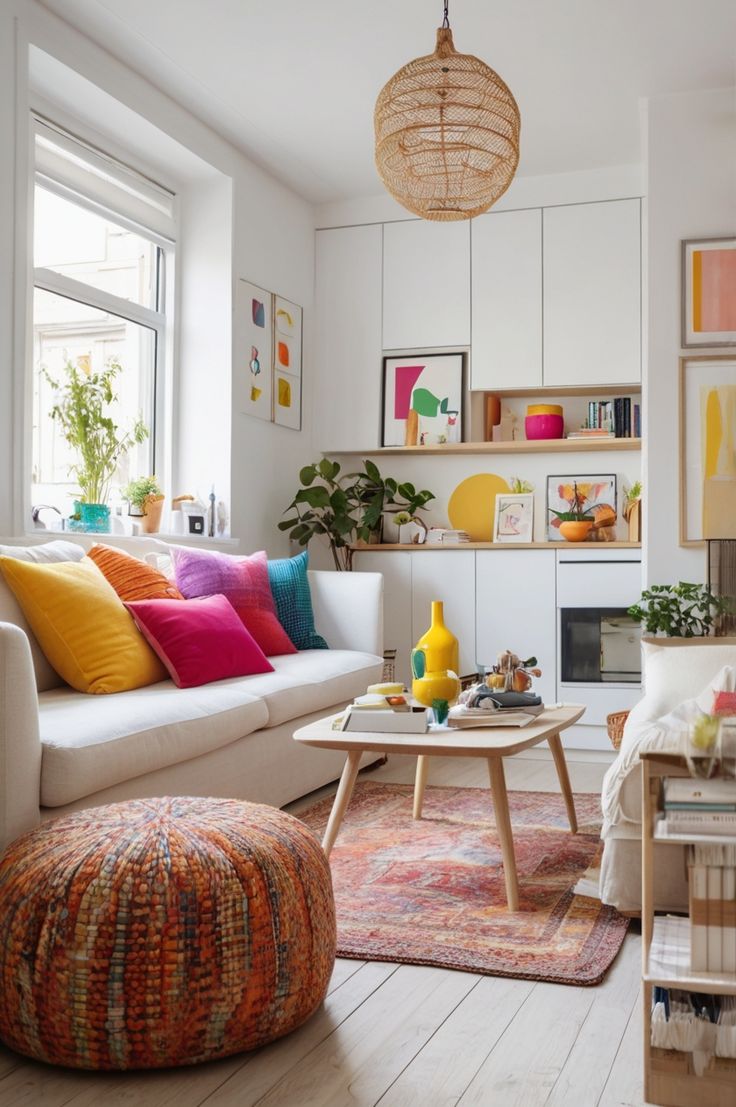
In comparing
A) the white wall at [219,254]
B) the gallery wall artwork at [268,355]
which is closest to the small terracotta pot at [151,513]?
the white wall at [219,254]

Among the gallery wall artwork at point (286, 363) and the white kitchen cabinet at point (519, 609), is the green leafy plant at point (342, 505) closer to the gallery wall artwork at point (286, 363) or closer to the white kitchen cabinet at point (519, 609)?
the gallery wall artwork at point (286, 363)

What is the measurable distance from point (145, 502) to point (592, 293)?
96.3 inches

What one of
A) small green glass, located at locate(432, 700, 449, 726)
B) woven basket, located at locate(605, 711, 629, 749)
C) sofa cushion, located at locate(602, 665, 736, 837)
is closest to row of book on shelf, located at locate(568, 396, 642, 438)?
woven basket, located at locate(605, 711, 629, 749)

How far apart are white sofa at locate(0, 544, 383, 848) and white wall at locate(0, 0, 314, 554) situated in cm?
90

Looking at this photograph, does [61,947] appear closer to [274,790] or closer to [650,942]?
[650,942]

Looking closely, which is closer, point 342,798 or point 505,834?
point 505,834

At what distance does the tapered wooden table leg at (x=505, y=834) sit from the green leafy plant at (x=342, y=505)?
2.85m

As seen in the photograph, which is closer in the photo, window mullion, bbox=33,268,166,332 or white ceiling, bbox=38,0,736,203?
white ceiling, bbox=38,0,736,203

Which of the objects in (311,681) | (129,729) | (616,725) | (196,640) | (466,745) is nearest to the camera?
(466,745)

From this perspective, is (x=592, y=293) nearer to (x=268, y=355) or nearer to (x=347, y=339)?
(x=347, y=339)

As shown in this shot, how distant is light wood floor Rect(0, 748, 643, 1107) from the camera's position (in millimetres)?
1734

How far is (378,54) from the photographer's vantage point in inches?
167

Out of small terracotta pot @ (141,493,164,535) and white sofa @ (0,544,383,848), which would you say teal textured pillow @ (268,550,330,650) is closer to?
white sofa @ (0,544,383,848)

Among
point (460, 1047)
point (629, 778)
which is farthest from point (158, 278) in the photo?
point (460, 1047)
